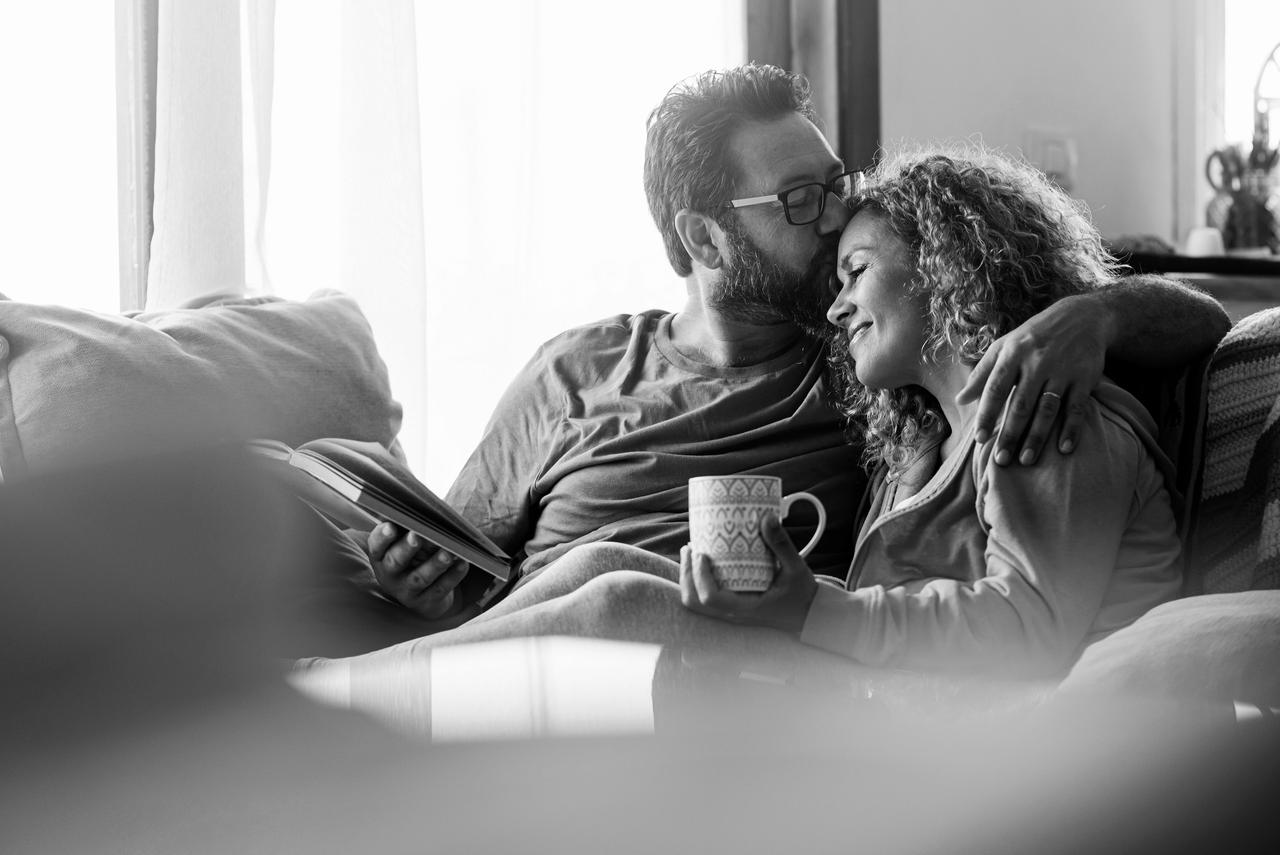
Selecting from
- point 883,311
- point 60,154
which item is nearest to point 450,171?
point 60,154

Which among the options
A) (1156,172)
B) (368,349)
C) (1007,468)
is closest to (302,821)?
(1007,468)

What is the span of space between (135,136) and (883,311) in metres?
1.33

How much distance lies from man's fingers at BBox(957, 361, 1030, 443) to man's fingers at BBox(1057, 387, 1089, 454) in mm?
52

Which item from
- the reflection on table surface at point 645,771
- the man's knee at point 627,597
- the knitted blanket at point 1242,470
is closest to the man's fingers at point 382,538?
the man's knee at point 627,597

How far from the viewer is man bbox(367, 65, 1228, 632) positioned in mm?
1636

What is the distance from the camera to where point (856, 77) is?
9.14 ft

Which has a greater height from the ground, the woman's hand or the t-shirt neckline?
the t-shirt neckline

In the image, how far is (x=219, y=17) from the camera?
1979 mm

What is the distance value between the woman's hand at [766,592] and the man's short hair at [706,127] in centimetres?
83

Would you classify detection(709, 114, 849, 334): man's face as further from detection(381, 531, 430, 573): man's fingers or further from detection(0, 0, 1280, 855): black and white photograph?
detection(381, 531, 430, 573): man's fingers

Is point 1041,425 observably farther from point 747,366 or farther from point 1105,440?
point 747,366

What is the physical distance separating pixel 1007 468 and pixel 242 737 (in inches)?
27.6

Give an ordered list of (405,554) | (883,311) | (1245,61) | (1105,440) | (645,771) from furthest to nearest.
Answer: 1. (1245,61)
2. (405,554)
3. (883,311)
4. (1105,440)
5. (645,771)

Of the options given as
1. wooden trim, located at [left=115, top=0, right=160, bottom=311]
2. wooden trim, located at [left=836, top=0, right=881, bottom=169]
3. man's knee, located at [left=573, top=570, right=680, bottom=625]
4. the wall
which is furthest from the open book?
the wall
